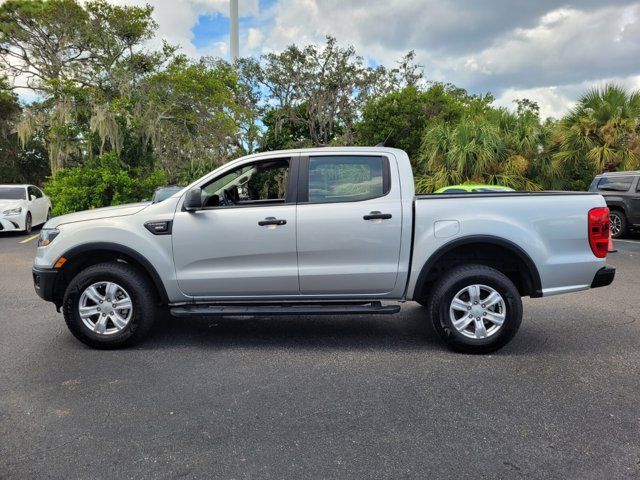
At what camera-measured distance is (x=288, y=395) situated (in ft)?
12.2

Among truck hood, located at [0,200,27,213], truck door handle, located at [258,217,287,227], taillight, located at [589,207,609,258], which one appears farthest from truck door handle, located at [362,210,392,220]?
truck hood, located at [0,200,27,213]

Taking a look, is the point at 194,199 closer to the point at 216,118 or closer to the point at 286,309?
the point at 286,309

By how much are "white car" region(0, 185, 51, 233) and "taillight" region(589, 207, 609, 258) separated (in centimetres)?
1473

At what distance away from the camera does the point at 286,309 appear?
4621mm

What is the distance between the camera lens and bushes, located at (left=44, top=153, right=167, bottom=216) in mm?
15359

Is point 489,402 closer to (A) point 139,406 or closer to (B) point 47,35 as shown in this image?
(A) point 139,406

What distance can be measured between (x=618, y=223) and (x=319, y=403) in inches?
485

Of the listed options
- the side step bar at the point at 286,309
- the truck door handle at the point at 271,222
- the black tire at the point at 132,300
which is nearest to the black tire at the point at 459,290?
the side step bar at the point at 286,309

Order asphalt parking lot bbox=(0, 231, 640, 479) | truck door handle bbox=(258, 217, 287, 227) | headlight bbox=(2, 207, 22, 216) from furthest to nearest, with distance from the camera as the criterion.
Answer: headlight bbox=(2, 207, 22, 216) → truck door handle bbox=(258, 217, 287, 227) → asphalt parking lot bbox=(0, 231, 640, 479)

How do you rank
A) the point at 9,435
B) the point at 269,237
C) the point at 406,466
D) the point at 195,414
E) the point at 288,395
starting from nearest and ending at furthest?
the point at 406,466 → the point at 9,435 → the point at 195,414 → the point at 288,395 → the point at 269,237

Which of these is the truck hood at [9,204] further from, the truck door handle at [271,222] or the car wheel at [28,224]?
the truck door handle at [271,222]

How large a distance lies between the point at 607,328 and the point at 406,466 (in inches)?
144

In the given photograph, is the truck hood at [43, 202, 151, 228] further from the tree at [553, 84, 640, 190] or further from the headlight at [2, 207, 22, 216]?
the tree at [553, 84, 640, 190]

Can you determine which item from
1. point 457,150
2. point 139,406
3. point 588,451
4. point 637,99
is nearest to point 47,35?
point 457,150
